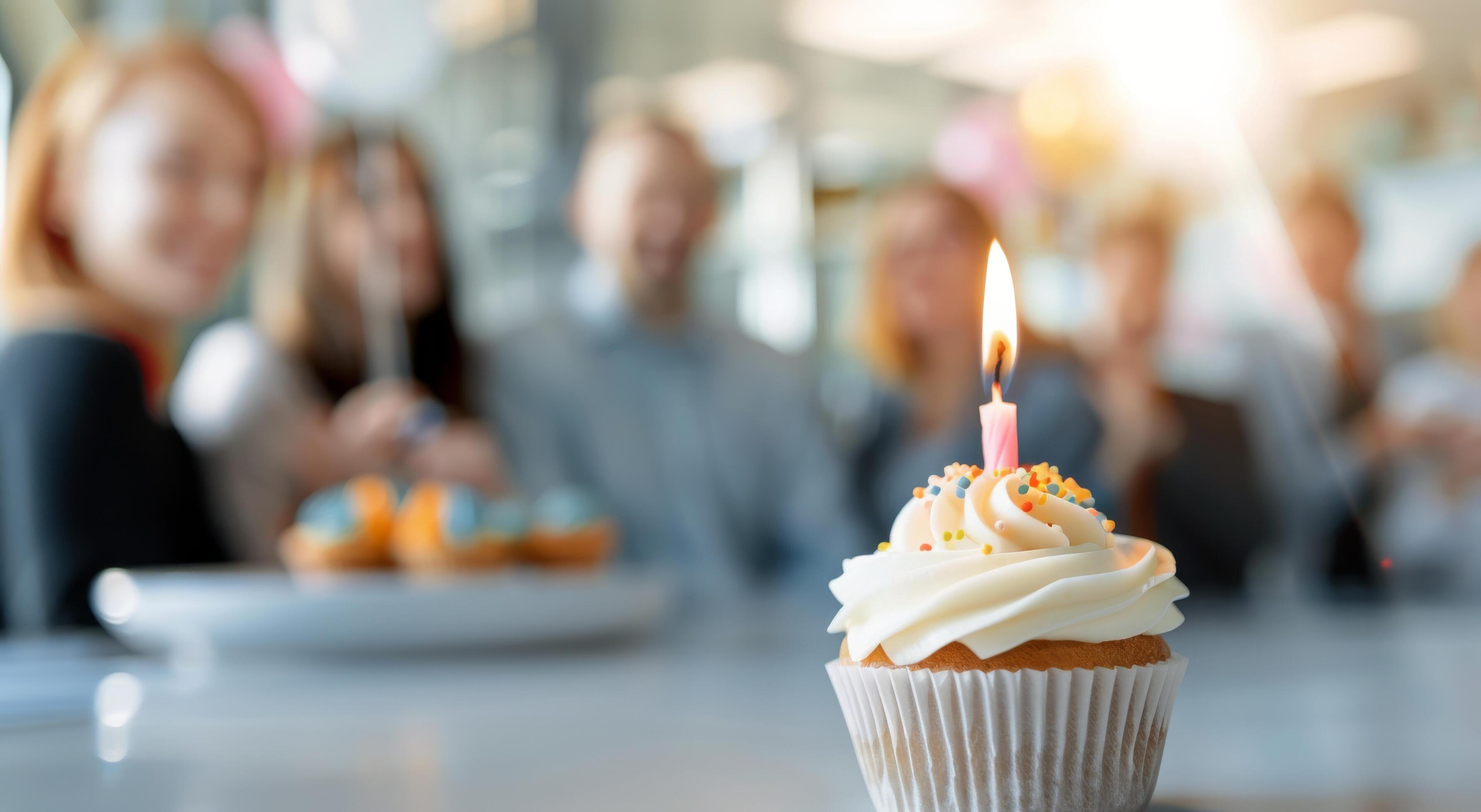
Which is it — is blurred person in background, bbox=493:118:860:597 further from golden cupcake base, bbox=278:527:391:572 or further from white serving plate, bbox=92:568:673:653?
white serving plate, bbox=92:568:673:653

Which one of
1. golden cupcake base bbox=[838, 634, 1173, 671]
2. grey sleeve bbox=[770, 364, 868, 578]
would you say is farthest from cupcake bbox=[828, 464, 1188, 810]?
grey sleeve bbox=[770, 364, 868, 578]

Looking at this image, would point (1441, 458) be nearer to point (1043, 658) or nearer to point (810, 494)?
point (810, 494)

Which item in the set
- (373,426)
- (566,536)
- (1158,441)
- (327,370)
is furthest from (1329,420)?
(327,370)

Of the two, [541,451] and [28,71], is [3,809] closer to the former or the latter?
[28,71]

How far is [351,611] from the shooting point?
1.03 meters

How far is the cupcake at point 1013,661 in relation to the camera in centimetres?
45

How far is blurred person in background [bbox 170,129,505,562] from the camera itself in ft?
5.97

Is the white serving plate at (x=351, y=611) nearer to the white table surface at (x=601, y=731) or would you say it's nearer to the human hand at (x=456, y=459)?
the white table surface at (x=601, y=731)

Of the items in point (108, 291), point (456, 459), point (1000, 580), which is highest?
point (108, 291)

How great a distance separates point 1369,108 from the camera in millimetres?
2828

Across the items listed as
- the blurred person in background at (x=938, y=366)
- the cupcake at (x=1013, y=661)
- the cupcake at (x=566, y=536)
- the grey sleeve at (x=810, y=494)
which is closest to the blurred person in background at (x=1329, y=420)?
the blurred person in background at (x=938, y=366)

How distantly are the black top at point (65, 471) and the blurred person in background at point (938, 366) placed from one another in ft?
5.59

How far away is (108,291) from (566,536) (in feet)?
2.95

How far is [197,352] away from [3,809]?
165cm
